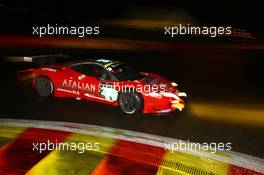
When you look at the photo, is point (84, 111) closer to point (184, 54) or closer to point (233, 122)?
point (233, 122)

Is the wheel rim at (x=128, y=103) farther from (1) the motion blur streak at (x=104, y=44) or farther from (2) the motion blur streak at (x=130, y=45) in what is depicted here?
(1) the motion blur streak at (x=104, y=44)

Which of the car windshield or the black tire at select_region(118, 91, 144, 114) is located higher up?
the car windshield

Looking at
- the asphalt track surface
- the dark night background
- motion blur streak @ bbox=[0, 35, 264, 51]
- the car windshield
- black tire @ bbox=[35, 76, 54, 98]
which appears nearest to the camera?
the asphalt track surface

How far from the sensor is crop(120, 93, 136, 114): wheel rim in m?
7.19

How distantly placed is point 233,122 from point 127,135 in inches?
91.3

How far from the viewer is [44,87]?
8352 mm

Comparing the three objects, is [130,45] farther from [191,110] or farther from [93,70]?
[191,110]

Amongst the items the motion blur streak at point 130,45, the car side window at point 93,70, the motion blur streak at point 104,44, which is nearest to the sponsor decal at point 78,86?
the car side window at point 93,70

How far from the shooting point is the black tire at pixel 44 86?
8.21 metres

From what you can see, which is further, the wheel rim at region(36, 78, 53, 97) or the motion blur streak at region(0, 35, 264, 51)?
the motion blur streak at region(0, 35, 264, 51)

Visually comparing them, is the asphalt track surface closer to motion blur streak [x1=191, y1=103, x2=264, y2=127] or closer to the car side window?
motion blur streak [x1=191, y1=103, x2=264, y2=127]

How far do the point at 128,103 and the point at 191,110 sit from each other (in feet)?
5.04

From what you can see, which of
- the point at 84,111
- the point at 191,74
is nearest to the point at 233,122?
the point at 84,111

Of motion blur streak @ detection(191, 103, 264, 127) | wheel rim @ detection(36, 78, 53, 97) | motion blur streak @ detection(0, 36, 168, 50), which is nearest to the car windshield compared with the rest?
motion blur streak @ detection(191, 103, 264, 127)
